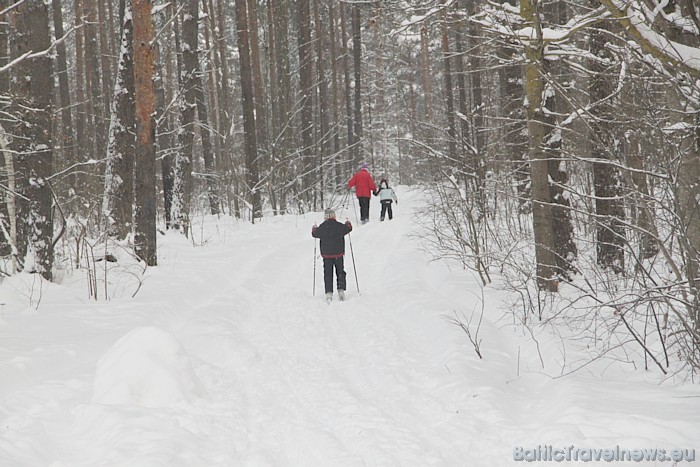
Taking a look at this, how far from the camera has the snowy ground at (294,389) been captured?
402cm

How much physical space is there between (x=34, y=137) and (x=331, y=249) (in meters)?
5.38

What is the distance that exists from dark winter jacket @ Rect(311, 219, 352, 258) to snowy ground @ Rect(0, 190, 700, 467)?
1488 mm

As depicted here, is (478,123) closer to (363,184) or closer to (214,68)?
(363,184)

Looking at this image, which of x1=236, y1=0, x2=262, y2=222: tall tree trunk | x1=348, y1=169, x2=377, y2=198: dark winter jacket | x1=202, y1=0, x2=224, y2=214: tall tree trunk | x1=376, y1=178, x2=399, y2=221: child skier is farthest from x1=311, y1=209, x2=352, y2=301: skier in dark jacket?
x1=376, y1=178, x2=399, y2=221: child skier

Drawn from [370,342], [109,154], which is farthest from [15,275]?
[370,342]

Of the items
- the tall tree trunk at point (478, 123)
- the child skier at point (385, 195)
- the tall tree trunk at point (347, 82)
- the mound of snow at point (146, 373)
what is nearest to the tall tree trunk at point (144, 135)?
the mound of snow at point (146, 373)

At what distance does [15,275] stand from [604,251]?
9675mm

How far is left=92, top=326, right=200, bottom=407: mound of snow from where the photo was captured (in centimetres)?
493

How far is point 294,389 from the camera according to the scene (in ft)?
17.9

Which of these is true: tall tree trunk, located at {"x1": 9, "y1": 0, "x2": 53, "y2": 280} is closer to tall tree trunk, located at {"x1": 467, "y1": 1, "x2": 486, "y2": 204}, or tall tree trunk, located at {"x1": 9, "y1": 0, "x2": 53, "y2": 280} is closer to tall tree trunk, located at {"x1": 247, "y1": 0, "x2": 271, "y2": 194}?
tall tree trunk, located at {"x1": 467, "y1": 1, "x2": 486, "y2": 204}

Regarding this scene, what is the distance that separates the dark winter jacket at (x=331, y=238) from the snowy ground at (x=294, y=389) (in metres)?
1.49

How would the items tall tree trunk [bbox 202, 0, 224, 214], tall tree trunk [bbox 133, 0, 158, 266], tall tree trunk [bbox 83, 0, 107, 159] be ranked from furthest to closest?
tall tree trunk [bbox 202, 0, 224, 214], tall tree trunk [bbox 83, 0, 107, 159], tall tree trunk [bbox 133, 0, 158, 266]

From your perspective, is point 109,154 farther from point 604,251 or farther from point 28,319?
point 604,251

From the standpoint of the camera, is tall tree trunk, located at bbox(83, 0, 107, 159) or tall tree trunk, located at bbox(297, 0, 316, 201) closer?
tall tree trunk, located at bbox(83, 0, 107, 159)
